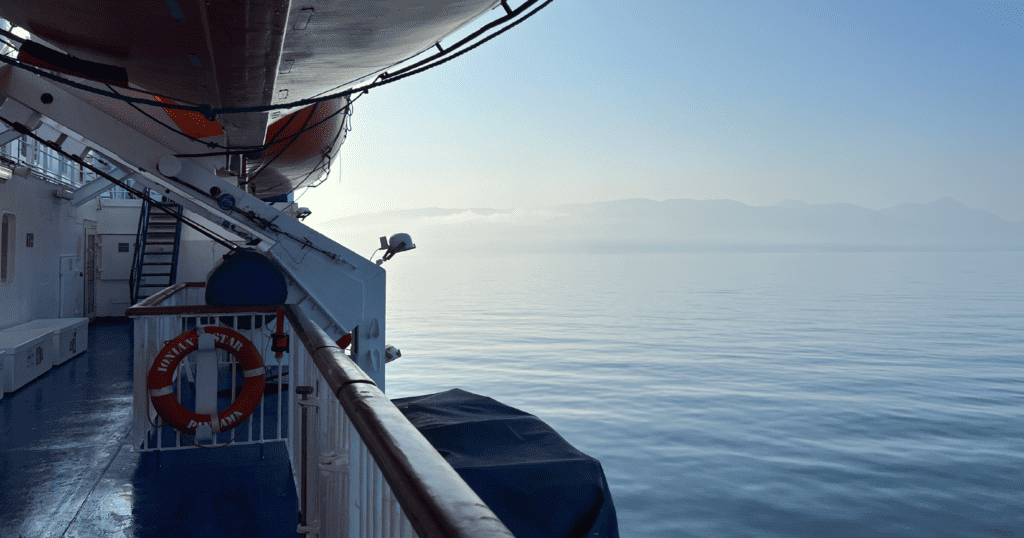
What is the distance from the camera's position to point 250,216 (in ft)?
19.2

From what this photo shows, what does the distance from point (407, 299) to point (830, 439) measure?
21780mm

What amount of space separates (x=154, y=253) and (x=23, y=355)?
6.01m

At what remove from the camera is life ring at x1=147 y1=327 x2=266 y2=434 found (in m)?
3.94

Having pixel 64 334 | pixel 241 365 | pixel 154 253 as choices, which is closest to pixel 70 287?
pixel 154 253

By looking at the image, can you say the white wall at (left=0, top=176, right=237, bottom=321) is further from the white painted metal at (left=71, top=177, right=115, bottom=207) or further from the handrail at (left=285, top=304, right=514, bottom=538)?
the handrail at (left=285, top=304, right=514, bottom=538)

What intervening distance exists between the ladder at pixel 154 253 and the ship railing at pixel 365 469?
9.99 metres

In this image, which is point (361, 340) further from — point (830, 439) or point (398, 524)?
point (398, 524)

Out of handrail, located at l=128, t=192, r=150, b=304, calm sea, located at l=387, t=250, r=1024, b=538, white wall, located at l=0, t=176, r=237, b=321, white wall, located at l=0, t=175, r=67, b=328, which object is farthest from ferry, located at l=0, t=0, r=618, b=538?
handrail, located at l=128, t=192, r=150, b=304

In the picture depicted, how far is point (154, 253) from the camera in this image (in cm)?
1243

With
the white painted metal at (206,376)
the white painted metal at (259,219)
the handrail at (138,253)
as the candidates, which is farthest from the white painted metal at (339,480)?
the handrail at (138,253)

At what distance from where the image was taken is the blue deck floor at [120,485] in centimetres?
331

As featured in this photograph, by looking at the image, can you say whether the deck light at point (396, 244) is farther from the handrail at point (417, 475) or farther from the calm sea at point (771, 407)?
the handrail at point (417, 475)

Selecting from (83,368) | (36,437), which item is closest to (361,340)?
(36,437)

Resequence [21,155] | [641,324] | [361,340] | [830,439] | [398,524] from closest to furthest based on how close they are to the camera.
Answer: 1. [398,524]
2. [361,340]
3. [830,439]
4. [21,155]
5. [641,324]
